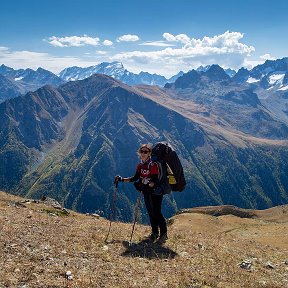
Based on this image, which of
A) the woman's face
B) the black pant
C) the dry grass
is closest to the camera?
the dry grass

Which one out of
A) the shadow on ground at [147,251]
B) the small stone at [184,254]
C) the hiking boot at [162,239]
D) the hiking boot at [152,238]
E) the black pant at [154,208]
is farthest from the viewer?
the hiking boot at [152,238]

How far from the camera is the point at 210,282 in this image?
12.9 m

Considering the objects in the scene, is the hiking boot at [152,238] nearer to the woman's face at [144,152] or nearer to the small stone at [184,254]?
the small stone at [184,254]

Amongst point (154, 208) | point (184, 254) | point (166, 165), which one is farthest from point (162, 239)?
point (166, 165)

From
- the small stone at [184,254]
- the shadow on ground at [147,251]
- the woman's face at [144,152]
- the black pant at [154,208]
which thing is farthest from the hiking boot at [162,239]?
the woman's face at [144,152]

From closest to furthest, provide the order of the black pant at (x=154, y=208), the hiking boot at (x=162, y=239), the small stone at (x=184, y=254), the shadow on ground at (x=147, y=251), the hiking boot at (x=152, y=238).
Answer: the shadow on ground at (x=147, y=251) → the small stone at (x=184, y=254) → the black pant at (x=154, y=208) → the hiking boot at (x=162, y=239) → the hiking boot at (x=152, y=238)

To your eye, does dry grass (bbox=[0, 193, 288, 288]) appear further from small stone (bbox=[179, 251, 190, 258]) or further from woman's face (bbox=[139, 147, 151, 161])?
woman's face (bbox=[139, 147, 151, 161])

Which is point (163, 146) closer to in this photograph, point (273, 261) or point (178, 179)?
point (178, 179)

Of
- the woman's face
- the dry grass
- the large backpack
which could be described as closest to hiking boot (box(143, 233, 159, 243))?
the dry grass

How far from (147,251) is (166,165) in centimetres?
404

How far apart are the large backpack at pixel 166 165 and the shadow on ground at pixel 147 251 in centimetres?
260

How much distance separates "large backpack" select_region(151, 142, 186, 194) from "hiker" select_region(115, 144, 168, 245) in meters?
0.25

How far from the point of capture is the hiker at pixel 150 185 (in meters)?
17.5

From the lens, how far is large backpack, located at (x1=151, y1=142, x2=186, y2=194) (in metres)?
17.5
